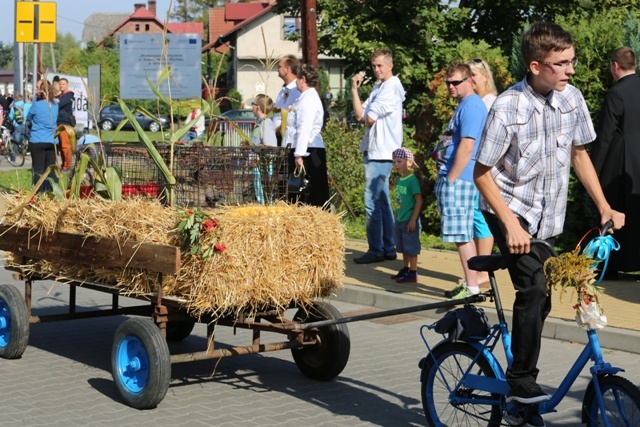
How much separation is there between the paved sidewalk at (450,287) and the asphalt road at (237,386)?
0.48 feet

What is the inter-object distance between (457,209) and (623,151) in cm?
221

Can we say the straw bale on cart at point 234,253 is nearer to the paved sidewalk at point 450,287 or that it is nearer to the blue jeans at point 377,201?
the paved sidewalk at point 450,287

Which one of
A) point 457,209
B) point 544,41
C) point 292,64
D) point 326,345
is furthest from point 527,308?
point 292,64

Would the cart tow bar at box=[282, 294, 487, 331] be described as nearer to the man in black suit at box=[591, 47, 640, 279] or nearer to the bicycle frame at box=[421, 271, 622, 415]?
the bicycle frame at box=[421, 271, 622, 415]

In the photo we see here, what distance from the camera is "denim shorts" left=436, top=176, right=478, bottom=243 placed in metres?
9.01

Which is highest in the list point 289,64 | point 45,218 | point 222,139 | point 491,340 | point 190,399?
point 289,64

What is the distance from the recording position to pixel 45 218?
711cm

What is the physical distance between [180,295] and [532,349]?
2.15 metres

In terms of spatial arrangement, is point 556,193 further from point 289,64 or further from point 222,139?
point 289,64

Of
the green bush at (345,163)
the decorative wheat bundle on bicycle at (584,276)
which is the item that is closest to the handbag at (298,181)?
the decorative wheat bundle on bicycle at (584,276)

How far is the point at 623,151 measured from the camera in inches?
404

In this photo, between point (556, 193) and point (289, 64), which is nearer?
point (556, 193)

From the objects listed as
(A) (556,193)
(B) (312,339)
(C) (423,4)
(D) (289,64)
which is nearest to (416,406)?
(B) (312,339)

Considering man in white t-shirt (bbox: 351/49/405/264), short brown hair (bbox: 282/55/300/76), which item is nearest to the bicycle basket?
man in white t-shirt (bbox: 351/49/405/264)
